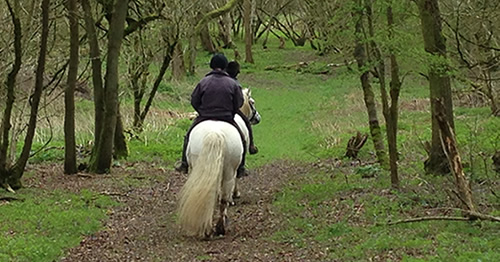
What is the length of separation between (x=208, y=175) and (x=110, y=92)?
21.2 feet

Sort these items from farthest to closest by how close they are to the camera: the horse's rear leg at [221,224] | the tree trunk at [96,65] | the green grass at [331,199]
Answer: the tree trunk at [96,65] → the horse's rear leg at [221,224] → the green grass at [331,199]

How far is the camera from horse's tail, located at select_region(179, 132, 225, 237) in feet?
29.2

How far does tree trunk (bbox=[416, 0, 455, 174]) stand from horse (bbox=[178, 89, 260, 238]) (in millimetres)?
3204

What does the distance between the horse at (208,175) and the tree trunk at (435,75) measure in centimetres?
320

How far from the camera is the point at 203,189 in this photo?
8922 mm

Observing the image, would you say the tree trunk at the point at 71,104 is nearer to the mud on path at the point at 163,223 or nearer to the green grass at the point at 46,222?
the mud on path at the point at 163,223

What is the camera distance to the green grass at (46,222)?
799 cm

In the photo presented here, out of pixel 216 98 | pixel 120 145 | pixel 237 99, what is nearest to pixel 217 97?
pixel 216 98

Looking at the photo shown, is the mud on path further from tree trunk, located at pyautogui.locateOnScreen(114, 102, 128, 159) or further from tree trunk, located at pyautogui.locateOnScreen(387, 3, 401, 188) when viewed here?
tree trunk, located at pyautogui.locateOnScreen(387, 3, 401, 188)

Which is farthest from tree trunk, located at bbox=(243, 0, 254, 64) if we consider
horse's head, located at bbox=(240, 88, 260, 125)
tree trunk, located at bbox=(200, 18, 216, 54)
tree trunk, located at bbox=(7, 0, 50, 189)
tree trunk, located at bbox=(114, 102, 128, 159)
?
tree trunk, located at bbox=(7, 0, 50, 189)

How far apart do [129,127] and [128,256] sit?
42.9ft

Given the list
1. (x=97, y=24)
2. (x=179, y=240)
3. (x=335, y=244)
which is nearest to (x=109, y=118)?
(x=97, y=24)

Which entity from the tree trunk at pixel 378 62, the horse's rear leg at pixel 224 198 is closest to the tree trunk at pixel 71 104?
the horse's rear leg at pixel 224 198

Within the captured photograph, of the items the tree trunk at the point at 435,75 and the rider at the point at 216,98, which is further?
Answer: the tree trunk at the point at 435,75
